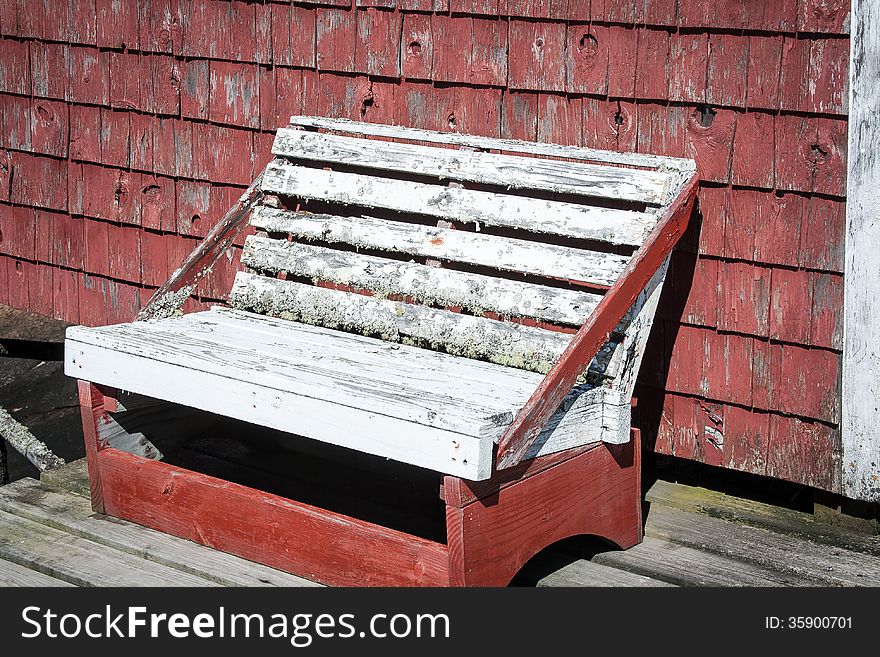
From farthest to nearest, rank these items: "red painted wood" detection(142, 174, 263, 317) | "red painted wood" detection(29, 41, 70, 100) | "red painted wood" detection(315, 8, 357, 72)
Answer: "red painted wood" detection(29, 41, 70, 100), "red painted wood" detection(315, 8, 357, 72), "red painted wood" detection(142, 174, 263, 317)

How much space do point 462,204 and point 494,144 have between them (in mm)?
218

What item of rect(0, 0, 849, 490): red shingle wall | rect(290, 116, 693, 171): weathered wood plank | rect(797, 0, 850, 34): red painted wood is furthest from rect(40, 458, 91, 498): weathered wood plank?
rect(797, 0, 850, 34): red painted wood

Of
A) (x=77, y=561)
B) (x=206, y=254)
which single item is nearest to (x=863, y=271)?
(x=206, y=254)

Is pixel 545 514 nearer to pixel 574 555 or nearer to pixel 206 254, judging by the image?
pixel 574 555

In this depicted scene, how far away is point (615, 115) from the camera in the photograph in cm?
354

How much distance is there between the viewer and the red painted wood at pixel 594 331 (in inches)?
104

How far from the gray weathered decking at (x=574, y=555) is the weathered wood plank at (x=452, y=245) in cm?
78

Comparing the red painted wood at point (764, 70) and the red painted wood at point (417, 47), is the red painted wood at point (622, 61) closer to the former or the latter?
the red painted wood at point (764, 70)

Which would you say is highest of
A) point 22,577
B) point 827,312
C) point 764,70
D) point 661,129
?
point 764,70

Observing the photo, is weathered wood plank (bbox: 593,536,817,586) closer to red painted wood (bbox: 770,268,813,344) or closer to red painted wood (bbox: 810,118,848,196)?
red painted wood (bbox: 770,268,813,344)

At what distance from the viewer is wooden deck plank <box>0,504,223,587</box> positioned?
297 cm

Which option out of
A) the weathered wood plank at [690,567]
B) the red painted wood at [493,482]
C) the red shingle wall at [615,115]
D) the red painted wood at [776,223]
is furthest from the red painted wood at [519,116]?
the weathered wood plank at [690,567]
